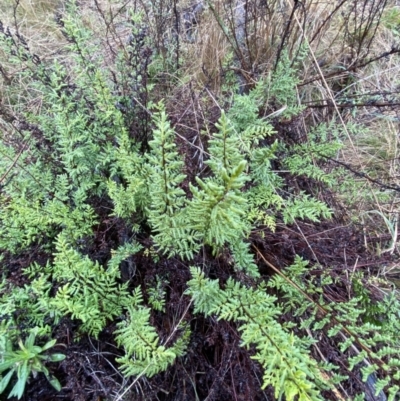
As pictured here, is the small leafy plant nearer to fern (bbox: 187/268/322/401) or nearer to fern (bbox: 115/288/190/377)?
fern (bbox: 115/288/190/377)

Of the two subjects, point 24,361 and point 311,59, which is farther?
point 311,59

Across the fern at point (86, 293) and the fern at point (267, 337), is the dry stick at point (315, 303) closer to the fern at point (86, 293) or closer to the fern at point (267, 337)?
the fern at point (267, 337)

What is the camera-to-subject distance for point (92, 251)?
1.47m

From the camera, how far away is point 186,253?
4.00 feet

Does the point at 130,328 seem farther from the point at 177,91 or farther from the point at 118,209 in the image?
the point at 177,91

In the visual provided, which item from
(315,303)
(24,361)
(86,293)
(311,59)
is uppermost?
(311,59)

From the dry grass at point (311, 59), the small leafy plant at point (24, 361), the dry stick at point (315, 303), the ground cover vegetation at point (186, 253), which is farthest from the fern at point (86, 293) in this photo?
the dry grass at point (311, 59)

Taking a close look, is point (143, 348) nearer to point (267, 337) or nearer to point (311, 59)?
point (267, 337)

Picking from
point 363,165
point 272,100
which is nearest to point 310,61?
point 272,100

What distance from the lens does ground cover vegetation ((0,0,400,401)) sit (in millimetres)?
1097

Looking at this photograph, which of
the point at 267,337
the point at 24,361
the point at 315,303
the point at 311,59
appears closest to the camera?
the point at 267,337

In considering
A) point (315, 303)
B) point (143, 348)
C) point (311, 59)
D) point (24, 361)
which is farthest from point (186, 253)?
point (311, 59)

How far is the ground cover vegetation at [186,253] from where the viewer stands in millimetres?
1097

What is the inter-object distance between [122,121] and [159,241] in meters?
0.61
